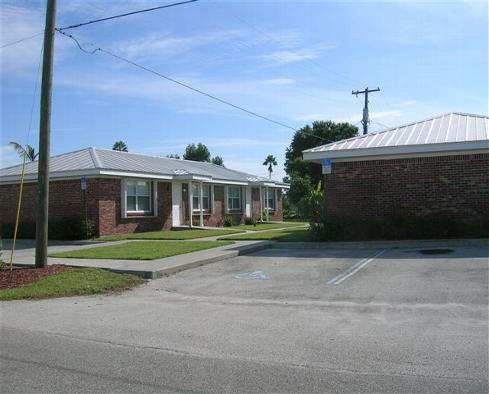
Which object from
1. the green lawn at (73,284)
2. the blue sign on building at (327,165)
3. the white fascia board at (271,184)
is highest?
the white fascia board at (271,184)

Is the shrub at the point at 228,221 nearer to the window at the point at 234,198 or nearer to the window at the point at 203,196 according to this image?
the window at the point at 234,198

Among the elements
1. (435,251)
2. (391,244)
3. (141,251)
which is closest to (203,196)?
(141,251)

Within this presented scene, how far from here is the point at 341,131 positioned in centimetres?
6078

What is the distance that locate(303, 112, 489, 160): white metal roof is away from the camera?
16562mm

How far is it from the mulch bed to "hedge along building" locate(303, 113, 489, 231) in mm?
9613

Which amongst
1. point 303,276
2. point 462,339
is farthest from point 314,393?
point 303,276

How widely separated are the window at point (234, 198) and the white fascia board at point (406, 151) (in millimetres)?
15404

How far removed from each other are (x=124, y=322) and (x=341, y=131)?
55.2 meters

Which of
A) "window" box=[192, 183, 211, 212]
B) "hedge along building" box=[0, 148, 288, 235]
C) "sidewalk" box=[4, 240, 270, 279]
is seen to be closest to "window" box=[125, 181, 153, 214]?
"hedge along building" box=[0, 148, 288, 235]

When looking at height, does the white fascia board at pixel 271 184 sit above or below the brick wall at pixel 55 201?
above

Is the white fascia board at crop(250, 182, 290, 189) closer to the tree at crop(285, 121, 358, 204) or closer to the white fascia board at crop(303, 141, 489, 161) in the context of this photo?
the tree at crop(285, 121, 358, 204)

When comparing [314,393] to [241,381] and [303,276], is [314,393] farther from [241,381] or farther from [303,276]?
[303,276]

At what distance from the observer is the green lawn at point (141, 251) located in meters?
15.0

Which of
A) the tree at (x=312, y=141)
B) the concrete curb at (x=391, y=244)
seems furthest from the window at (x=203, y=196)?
the tree at (x=312, y=141)
